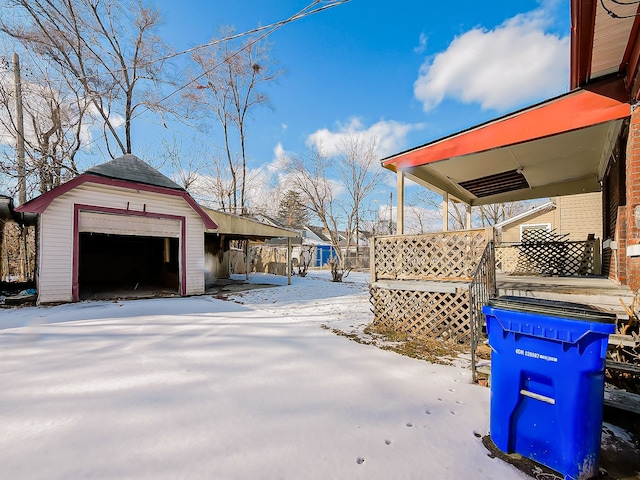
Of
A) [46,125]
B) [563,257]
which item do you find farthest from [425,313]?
[46,125]

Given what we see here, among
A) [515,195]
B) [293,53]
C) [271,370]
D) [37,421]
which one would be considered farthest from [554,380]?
[293,53]

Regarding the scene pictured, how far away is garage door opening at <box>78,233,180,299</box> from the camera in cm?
1303

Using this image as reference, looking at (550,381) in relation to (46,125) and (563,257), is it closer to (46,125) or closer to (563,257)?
(563,257)

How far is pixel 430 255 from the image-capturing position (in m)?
5.31

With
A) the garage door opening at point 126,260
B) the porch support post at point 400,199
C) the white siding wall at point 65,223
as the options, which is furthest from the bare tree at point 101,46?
the porch support post at point 400,199

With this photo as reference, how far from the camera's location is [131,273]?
15188 millimetres

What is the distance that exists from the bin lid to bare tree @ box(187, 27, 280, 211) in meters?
18.6

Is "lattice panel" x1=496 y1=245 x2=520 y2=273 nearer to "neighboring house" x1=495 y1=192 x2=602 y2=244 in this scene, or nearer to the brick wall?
"neighboring house" x1=495 y1=192 x2=602 y2=244

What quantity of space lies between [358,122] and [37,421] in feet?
70.4

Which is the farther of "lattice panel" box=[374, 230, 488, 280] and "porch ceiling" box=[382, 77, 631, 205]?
"lattice panel" box=[374, 230, 488, 280]

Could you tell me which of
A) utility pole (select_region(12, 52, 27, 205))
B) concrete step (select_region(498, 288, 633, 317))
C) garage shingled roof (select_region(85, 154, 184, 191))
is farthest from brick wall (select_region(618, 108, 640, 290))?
utility pole (select_region(12, 52, 27, 205))

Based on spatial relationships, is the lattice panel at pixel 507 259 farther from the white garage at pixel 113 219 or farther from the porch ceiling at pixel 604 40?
the white garage at pixel 113 219

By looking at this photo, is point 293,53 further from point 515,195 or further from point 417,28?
point 515,195

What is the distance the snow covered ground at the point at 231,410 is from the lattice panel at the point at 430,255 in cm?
183
